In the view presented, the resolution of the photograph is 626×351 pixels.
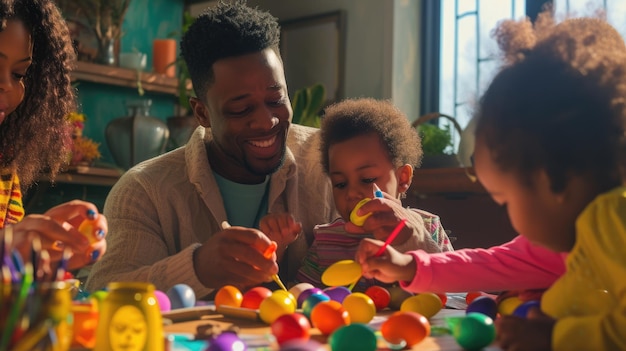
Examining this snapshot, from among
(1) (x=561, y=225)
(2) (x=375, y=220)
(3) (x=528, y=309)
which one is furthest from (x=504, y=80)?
(2) (x=375, y=220)

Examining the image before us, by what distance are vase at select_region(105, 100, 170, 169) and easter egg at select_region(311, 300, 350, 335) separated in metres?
2.73

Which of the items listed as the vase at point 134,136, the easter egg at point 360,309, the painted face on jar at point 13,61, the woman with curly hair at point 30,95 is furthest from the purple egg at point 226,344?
the vase at point 134,136

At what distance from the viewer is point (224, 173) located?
185cm

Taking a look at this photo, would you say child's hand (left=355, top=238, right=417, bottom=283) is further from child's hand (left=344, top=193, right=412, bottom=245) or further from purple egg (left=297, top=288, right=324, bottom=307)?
child's hand (left=344, top=193, right=412, bottom=245)

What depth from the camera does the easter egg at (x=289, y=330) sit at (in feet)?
2.82

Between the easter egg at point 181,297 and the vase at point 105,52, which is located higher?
the vase at point 105,52

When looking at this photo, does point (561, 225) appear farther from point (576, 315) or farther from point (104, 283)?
point (104, 283)

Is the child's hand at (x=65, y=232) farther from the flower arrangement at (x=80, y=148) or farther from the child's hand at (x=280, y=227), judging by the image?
the flower arrangement at (x=80, y=148)

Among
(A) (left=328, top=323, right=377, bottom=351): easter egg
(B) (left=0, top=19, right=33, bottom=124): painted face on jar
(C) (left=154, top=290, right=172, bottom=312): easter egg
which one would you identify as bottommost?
(C) (left=154, top=290, right=172, bottom=312): easter egg

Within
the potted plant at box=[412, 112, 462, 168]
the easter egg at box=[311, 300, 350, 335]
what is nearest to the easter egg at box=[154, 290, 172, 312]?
the easter egg at box=[311, 300, 350, 335]

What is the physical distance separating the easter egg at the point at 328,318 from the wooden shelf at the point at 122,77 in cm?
279

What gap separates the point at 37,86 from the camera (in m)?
1.70

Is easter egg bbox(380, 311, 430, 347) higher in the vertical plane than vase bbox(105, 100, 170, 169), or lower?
lower

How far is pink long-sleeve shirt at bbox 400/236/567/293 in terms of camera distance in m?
1.17
